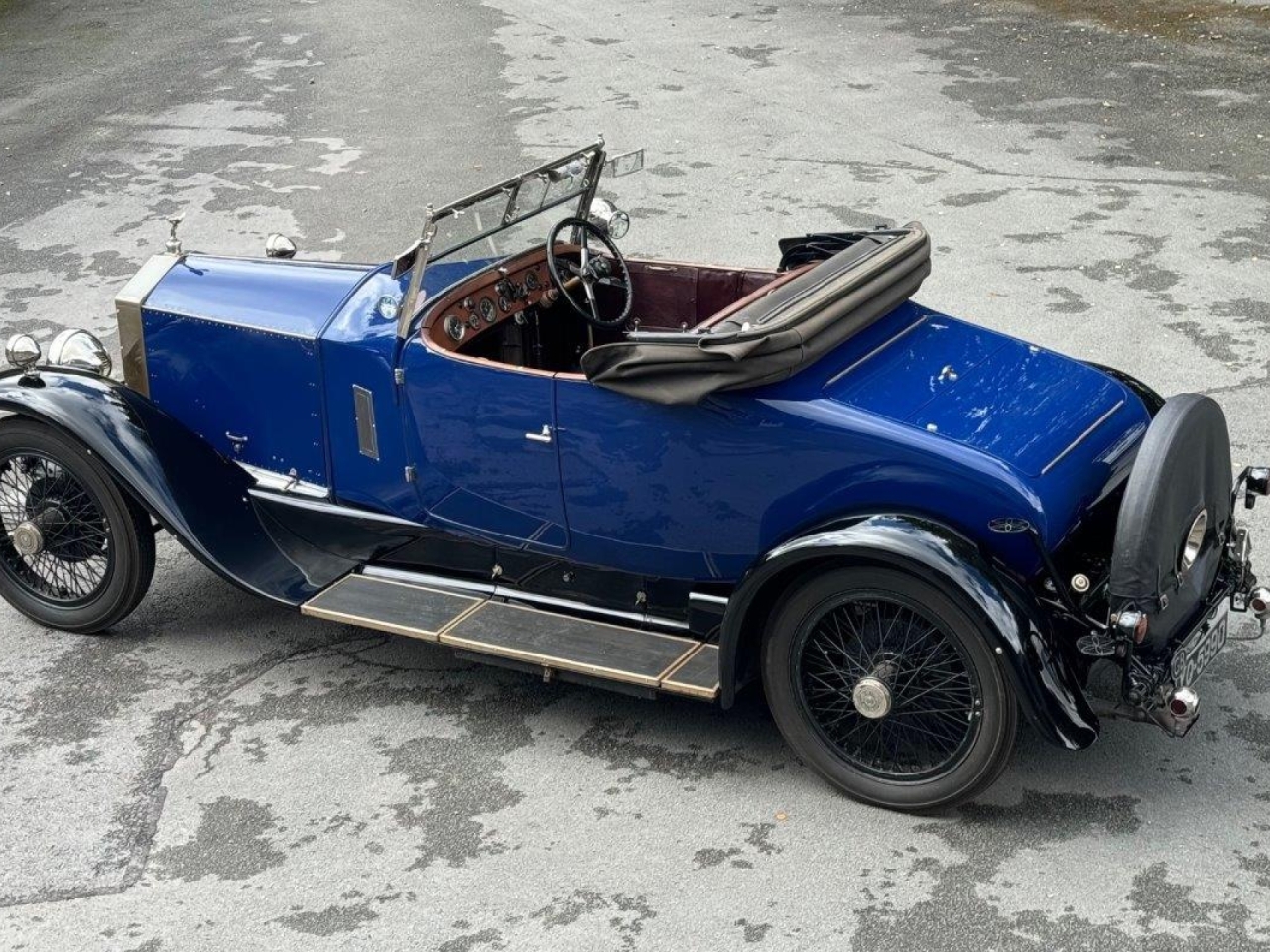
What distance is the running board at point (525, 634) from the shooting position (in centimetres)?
481

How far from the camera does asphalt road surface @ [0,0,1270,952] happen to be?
4.30m

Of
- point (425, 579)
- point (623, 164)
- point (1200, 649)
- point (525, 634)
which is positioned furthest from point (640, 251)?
point (1200, 649)

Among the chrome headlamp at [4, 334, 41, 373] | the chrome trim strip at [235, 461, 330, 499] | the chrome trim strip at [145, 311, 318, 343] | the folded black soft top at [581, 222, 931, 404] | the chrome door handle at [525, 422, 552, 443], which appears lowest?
the chrome trim strip at [235, 461, 330, 499]

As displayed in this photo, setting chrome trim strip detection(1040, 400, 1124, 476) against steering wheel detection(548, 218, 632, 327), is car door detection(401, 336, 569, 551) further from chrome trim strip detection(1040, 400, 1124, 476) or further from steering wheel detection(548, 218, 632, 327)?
chrome trim strip detection(1040, 400, 1124, 476)

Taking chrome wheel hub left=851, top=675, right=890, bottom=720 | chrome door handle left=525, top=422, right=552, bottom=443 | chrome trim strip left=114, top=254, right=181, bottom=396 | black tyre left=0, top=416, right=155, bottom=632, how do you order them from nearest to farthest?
chrome wheel hub left=851, top=675, right=890, bottom=720 → chrome door handle left=525, top=422, right=552, bottom=443 → black tyre left=0, top=416, right=155, bottom=632 → chrome trim strip left=114, top=254, right=181, bottom=396

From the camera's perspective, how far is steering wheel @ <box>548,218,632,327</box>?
568 cm

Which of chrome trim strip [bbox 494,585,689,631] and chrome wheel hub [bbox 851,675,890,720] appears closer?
chrome wheel hub [bbox 851,675,890,720]

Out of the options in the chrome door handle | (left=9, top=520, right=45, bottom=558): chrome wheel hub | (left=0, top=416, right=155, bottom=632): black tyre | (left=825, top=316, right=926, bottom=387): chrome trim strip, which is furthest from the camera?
(left=9, top=520, right=45, bottom=558): chrome wheel hub

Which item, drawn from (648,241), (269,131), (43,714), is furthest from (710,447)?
(269,131)

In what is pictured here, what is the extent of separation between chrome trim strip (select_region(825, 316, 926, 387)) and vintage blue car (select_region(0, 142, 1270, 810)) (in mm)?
11

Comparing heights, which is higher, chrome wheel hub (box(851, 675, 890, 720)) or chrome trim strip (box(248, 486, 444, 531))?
chrome trim strip (box(248, 486, 444, 531))

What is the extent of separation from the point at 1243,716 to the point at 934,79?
898cm

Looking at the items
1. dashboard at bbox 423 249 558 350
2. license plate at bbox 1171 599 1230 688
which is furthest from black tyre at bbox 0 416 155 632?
license plate at bbox 1171 599 1230 688

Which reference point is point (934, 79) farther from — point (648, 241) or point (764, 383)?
point (764, 383)
